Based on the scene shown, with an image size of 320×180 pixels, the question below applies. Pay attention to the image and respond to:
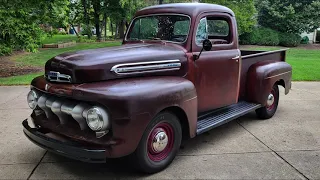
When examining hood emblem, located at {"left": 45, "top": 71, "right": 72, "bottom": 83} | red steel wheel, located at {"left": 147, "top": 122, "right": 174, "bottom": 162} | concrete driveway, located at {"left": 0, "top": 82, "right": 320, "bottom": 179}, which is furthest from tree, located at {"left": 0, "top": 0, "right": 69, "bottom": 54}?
red steel wheel, located at {"left": 147, "top": 122, "right": 174, "bottom": 162}

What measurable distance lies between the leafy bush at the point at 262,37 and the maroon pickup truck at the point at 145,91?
1781 centimetres

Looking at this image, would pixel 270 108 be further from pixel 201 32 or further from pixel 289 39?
pixel 289 39

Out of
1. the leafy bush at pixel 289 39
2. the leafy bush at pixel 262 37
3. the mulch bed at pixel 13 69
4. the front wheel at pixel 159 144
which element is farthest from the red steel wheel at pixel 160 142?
the leafy bush at pixel 289 39

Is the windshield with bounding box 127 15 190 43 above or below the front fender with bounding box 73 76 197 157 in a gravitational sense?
above

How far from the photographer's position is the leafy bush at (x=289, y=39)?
2209cm

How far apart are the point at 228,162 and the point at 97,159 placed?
1666mm

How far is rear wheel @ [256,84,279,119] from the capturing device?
19.0ft

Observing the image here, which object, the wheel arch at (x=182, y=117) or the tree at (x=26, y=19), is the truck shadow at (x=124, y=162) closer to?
the wheel arch at (x=182, y=117)

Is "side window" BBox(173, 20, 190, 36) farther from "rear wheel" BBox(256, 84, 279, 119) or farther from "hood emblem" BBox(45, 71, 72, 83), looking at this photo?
"rear wheel" BBox(256, 84, 279, 119)

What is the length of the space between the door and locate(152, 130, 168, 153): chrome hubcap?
3.05 ft

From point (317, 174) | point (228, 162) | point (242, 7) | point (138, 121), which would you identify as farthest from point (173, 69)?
point (242, 7)

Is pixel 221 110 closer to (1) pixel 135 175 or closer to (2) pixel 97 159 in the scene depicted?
(1) pixel 135 175

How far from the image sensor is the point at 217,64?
457 centimetres

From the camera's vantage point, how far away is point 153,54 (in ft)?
12.7
